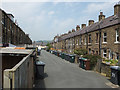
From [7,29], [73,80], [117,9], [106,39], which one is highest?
[117,9]

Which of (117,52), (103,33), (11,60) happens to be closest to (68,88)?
(11,60)

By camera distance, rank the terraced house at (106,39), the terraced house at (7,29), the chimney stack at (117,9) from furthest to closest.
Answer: the chimney stack at (117,9) → the terraced house at (7,29) → the terraced house at (106,39)

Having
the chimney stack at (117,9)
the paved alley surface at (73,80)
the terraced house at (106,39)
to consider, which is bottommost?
the paved alley surface at (73,80)

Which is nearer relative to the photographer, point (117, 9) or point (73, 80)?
point (73, 80)

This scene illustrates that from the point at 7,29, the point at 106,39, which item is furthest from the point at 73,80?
the point at 7,29

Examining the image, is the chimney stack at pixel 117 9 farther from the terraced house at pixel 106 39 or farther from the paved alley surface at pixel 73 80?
the paved alley surface at pixel 73 80

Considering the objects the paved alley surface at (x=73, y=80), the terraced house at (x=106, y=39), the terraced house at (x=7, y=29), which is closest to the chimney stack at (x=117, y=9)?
the terraced house at (x=106, y=39)

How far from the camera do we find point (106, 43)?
1839cm

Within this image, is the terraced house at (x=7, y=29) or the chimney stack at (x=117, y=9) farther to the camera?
the chimney stack at (x=117, y=9)

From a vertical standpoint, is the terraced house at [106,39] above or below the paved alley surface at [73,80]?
above

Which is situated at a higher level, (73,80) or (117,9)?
(117,9)

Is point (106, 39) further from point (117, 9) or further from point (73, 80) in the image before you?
point (73, 80)

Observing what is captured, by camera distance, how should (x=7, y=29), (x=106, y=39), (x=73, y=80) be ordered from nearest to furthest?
(x=73, y=80)
(x=106, y=39)
(x=7, y=29)

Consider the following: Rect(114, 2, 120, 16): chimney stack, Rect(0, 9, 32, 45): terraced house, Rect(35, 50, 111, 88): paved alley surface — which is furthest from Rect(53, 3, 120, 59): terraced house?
Rect(0, 9, 32, 45): terraced house
